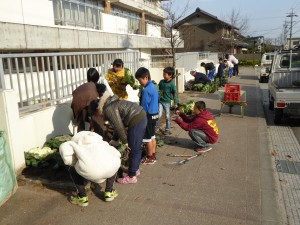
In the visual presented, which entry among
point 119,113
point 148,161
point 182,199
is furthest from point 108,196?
point 148,161

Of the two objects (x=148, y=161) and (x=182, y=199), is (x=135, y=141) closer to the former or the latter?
(x=182, y=199)

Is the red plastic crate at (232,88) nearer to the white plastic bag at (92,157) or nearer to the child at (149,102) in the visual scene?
the child at (149,102)

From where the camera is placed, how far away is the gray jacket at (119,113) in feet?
12.2

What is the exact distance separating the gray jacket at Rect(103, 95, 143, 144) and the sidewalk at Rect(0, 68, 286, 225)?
909mm

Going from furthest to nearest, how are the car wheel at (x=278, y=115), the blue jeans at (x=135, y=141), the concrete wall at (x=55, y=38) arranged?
the concrete wall at (x=55, y=38) → the car wheel at (x=278, y=115) → the blue jeans at (x=135, y=141)

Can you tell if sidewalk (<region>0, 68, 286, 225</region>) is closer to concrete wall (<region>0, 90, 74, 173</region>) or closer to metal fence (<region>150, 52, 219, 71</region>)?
concrete wall (<region>0, 90, 74, 173</region>)

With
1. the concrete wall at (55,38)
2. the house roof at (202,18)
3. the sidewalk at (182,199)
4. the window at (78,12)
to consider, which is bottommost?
the sidewalk at (182,199)

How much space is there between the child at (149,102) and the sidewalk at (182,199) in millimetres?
403

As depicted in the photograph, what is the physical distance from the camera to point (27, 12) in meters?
12.9

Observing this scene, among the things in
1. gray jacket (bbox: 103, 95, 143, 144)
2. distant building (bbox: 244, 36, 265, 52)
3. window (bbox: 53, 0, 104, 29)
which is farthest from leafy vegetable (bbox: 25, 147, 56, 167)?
distant building (bbox: 244, 36, 265, 52)

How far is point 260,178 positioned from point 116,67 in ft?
11.4

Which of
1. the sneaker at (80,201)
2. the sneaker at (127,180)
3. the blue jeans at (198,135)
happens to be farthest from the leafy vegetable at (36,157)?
the blue jeans at (198,135)

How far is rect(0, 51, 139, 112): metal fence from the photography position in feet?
15.4

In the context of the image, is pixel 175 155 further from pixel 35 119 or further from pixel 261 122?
pixel 261 122
